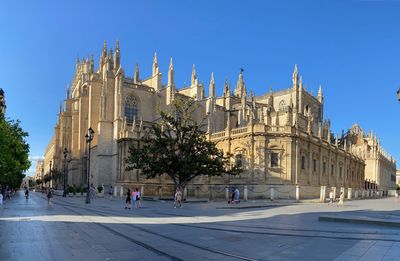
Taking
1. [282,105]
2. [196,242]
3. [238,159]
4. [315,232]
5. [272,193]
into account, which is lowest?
[272,193]

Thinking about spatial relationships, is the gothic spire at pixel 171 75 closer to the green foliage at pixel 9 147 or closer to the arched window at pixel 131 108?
the arched window at pixel 131 108

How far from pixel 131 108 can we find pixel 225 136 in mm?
20000

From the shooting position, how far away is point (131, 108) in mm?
61938

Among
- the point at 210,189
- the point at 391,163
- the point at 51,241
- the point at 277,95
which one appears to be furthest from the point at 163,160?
the point at 391,163

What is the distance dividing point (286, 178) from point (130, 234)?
30930 millimetres

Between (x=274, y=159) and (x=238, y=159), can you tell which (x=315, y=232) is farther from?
(x=238, y=159)

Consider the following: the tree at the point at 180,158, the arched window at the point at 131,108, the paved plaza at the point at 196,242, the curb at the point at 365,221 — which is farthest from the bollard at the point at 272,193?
the arched window at the point at 131,108

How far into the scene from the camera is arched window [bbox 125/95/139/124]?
61469mm

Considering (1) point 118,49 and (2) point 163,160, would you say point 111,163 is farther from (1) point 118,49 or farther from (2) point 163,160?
(2) point 163,160

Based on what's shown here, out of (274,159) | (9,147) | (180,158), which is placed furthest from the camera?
(274,159)

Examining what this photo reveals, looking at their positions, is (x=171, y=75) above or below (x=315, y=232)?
above

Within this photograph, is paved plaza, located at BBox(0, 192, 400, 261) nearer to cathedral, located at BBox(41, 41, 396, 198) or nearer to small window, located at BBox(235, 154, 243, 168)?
cathedral, located at BBox(41, 41, 396, 198)

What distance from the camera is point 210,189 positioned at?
4503 cm

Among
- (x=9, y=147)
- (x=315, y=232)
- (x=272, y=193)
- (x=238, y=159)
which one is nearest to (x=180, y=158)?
(x=272, y=193)
